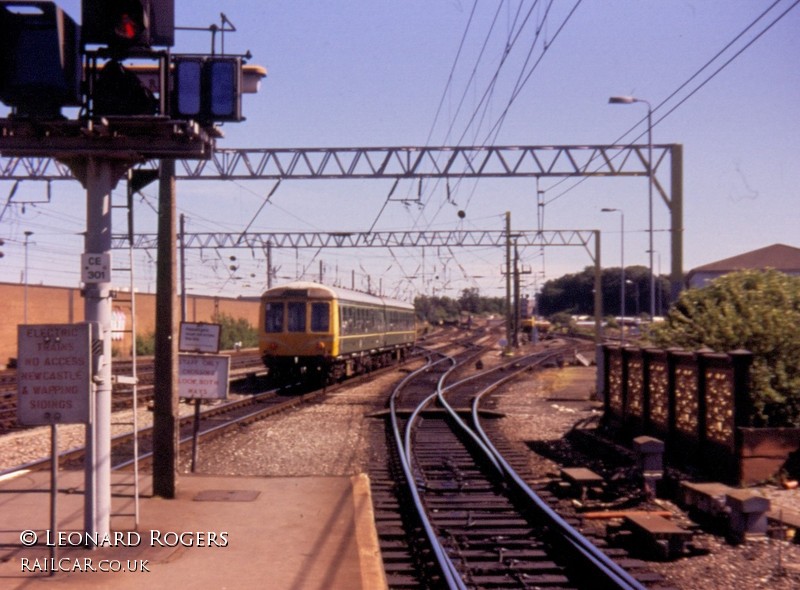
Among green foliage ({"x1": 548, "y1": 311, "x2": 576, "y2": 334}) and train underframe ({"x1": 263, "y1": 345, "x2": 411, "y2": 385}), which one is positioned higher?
green foliage ({"x1": 548, "y1": 311, "x2": 576, "y2": 334})

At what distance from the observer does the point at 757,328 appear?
1362cm

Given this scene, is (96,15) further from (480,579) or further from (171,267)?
(480,579)

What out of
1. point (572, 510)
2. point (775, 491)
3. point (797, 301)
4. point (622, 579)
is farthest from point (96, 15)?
point (797, 301)

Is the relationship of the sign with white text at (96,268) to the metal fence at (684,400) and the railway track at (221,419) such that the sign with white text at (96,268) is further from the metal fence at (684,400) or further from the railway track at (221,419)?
the metal fence at (684,400)

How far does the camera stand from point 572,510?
10039 mm

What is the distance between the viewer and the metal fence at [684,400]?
11.5 metres

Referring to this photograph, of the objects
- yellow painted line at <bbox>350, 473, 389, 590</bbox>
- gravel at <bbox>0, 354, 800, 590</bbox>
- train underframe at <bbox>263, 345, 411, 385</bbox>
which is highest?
train underframe at <bbox>263, 345, 411, 385</bbox>

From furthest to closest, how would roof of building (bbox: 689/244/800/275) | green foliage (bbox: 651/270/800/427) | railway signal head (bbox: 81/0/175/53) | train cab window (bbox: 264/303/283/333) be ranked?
1. roof of building (bbox: 689/244/800/275)
2. train cab window (bbox: 264/303/283/333)
3. green foliage (bbox: 651/270/800/427)
4. railway signal head (bbox: 81/0/175/53)

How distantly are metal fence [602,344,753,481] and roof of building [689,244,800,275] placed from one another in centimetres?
6448

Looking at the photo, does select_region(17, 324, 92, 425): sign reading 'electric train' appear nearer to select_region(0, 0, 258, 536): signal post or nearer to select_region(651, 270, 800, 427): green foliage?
select_region(0, 0, 258, 536): signal post

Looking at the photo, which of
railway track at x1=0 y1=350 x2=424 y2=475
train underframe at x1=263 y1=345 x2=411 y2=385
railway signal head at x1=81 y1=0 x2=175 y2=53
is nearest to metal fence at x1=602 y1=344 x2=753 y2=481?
railway track at x1=0 y1=350 x2=424 y2=475

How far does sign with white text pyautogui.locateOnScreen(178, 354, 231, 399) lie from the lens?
11031 millimetres

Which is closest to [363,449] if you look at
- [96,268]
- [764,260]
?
[96,268]

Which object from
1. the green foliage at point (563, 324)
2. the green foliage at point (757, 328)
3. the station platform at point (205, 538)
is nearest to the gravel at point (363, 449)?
the station platform at point (205, 538)
